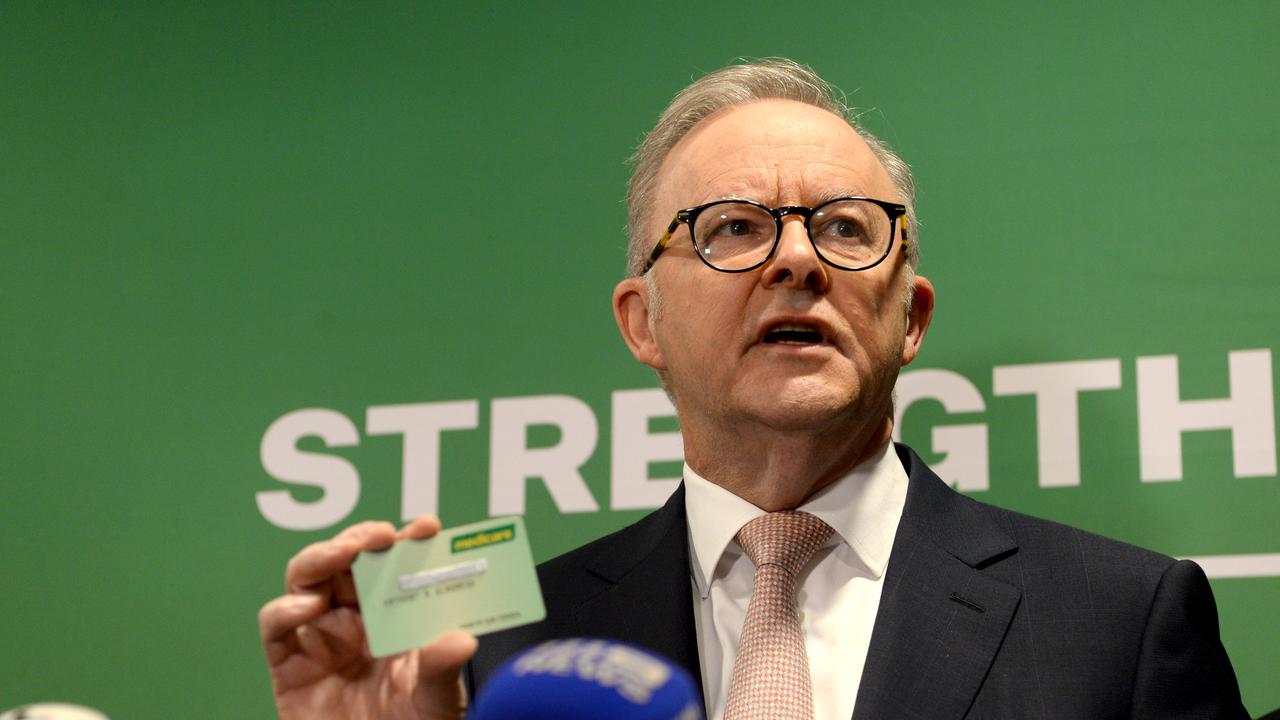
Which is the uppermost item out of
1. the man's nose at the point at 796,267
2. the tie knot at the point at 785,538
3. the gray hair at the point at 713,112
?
the gray hair at the point at 713,112

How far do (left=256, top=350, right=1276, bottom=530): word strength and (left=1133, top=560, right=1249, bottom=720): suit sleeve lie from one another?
1.65ft

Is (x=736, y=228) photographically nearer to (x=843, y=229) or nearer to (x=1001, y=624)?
(x=843, y=229)

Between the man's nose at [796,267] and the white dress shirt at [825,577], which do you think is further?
the man's nose at [796,267]

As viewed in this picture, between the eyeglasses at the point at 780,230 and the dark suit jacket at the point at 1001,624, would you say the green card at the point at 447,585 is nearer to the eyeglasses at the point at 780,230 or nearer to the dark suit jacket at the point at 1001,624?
the dark suit jacket at the point at 1001,624

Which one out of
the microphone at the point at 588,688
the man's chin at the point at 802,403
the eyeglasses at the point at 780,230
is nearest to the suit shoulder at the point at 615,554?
the man's chin at the point at 802,403

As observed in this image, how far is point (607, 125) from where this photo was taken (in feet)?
9.75

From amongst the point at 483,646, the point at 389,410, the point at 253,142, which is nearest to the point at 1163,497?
the point at 483,646

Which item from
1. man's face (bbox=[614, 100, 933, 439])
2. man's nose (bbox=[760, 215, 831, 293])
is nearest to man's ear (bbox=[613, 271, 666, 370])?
man's face (bbox=[614, 100, 933, 439])

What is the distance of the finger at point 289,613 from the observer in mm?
1649

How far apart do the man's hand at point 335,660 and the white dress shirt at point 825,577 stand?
50 cm

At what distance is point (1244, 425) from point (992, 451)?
400 mm

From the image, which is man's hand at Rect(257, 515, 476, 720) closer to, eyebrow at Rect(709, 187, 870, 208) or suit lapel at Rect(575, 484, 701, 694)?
suit lapel at Rect(575, 484, 701, 694)

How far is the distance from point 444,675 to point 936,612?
700mm

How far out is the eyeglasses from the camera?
7.24 ft
